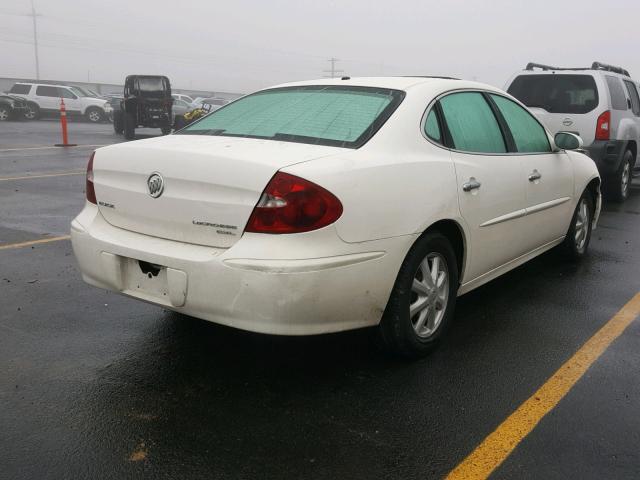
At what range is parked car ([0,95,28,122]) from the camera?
26641 mm

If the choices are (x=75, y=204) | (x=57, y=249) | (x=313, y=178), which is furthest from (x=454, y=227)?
(x=75, y=204)

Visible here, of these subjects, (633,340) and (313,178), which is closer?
(313,178)

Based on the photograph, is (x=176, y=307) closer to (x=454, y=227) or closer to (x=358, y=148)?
(x=358, y=148)

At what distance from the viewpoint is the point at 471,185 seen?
357 centimetres

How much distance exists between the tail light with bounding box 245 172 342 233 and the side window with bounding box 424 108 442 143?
38.9 inches

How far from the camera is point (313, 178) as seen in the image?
275 cm

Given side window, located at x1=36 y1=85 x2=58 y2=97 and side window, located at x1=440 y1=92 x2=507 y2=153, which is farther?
Answer: side window, located at x1=36 y1=85 x2=58 y2=97

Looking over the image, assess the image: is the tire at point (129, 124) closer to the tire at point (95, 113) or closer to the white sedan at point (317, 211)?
the tire at point (95, 113)

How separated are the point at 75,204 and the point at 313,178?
19.2 ft

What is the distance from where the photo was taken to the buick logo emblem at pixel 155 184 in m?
2.99

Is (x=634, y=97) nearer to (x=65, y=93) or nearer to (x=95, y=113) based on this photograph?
(x=95, y=113)

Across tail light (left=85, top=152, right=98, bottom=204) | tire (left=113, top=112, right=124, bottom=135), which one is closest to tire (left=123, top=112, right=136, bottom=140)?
tire (left=113, top=112, right=124, bottom=135)

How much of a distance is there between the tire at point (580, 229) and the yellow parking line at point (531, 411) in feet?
4.56

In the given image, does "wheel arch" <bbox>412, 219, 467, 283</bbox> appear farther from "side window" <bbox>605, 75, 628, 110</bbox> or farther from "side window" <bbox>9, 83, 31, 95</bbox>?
"side window" <bbox>9, 83, 31, 95</bbox>
